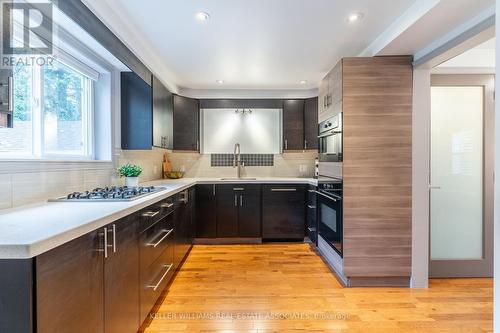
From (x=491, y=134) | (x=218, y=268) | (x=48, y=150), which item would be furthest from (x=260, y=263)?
(x=491, y=134)

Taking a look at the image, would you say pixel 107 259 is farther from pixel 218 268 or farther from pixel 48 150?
pixel 218 268

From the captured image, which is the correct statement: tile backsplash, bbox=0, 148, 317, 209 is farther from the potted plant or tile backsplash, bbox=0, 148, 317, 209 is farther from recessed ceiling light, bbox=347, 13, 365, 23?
recessed ceiling light, bbox=347, 13, 365, 23

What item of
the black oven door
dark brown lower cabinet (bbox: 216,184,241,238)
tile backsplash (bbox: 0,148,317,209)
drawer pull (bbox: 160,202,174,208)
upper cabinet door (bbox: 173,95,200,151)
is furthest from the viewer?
upper cabinet door (bbox: 173,95,200,151)

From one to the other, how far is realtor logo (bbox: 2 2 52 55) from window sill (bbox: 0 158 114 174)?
1.93 ft

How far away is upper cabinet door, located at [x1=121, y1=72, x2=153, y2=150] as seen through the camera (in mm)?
2838

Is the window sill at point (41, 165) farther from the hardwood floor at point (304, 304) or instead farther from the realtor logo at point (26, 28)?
the hardwood floor at point (304, 304)

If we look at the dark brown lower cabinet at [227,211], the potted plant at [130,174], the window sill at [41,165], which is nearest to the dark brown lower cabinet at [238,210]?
the dark brown lower cabinet at [227,211]

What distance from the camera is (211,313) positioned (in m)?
2.12

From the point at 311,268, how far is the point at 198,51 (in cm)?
262

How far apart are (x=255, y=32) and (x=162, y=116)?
153 centimetres

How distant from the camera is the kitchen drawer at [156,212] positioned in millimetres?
1828

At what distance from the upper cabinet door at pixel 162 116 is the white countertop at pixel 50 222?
140cm

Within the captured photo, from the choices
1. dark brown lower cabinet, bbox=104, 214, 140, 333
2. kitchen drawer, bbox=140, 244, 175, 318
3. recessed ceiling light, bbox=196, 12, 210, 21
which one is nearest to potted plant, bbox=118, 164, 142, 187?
kitchen drawer, bbox=140, 244, 175, 318

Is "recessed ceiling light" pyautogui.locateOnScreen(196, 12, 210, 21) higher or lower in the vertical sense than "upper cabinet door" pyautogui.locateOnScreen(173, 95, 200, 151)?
higher
